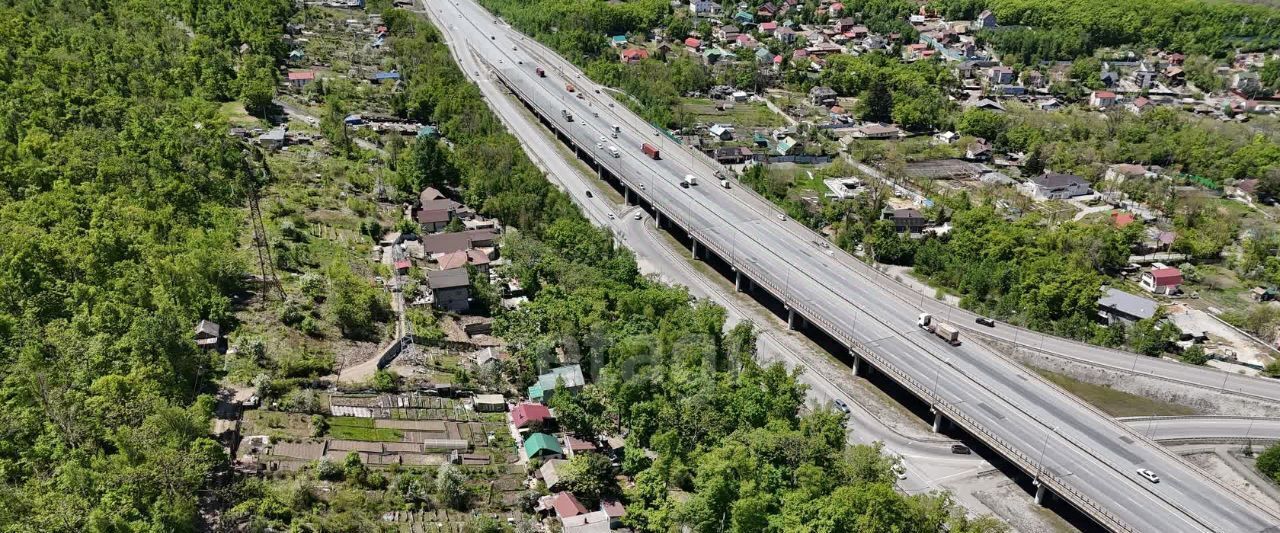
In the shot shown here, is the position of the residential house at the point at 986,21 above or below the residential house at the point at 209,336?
above

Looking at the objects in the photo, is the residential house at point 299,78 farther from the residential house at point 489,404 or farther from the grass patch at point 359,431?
the grass patch at point 359,431

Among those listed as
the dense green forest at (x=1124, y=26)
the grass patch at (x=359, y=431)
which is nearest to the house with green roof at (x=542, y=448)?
the grass patch at (x=359, y=431)

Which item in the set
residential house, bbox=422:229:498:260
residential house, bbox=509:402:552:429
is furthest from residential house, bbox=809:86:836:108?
residential house, bbox=509:402:552:429

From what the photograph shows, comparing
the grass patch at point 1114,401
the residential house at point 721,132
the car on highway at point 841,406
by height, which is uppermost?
the residential house at point 721,132

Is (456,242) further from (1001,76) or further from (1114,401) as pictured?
(1001,76)

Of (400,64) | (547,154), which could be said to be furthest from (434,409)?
(400,64)

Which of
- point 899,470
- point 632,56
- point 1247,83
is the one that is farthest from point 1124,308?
point 1247,83

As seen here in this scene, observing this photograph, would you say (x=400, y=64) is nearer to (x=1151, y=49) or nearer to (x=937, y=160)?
(x=937, y=160)
